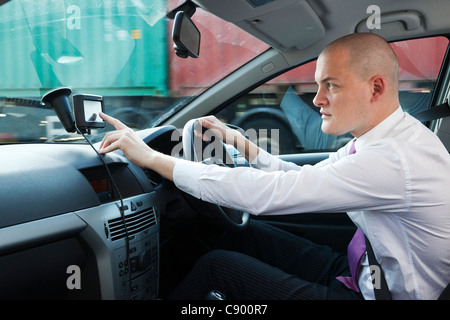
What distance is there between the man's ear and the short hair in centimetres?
2

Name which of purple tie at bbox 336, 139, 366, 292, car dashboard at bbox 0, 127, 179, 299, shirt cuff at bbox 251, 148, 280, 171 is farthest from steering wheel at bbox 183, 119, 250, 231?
purple tie at bbox 336, 139, 366, 292

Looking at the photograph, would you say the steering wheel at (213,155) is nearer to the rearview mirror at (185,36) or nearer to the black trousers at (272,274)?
the black trousers at (272,274)

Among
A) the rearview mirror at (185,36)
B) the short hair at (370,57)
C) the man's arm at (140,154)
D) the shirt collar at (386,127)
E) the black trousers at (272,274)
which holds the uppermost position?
the rearview mirror at (185,36)

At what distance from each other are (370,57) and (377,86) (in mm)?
96

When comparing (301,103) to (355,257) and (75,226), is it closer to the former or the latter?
(355,257)

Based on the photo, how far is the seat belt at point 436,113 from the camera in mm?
2352

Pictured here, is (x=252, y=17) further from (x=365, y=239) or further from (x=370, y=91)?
(x=365, y=239)

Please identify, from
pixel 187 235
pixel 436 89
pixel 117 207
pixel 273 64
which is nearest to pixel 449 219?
pixel 117 207

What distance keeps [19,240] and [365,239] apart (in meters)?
1.09

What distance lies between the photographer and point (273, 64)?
2.42 metres

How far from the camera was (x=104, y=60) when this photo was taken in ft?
11.1

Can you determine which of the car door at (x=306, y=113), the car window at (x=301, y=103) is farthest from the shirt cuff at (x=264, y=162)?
the car window at (x=301, y=103)

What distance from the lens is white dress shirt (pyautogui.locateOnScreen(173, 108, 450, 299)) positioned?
119 cm

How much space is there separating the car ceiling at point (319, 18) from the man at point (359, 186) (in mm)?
478
